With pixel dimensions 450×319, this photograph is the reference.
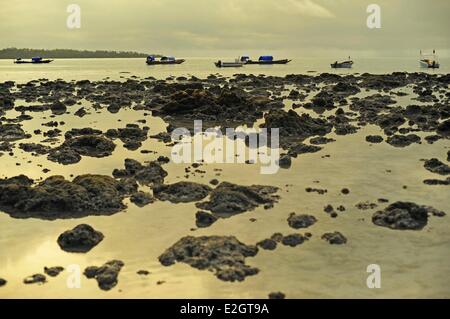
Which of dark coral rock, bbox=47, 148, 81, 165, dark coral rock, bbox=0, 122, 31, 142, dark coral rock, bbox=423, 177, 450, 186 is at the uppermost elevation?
dark coral rock, bbox=0, 122, 31, 142

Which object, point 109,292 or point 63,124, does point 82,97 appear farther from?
point 109,292

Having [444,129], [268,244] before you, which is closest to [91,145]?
[268,244]

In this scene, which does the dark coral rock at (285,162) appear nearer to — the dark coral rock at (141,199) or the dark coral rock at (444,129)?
the dark coral rock at (141,199)

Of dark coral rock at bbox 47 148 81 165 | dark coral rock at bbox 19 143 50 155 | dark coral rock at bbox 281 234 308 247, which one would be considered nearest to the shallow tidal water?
dark coral rock at bbox 281 234 308 247

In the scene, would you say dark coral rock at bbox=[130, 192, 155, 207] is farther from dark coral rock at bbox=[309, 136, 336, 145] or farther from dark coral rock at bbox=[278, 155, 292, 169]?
dark coral rock at bbox=[309, 136, 336, 145]

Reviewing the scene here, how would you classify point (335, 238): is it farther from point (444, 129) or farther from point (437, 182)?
point (444, 129)
